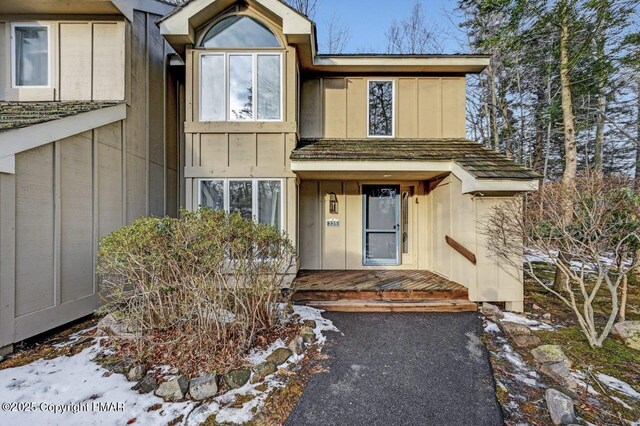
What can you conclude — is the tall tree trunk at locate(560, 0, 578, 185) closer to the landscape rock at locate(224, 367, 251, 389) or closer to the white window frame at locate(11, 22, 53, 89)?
the landscape rock at locate(224, 367, 251, 389)

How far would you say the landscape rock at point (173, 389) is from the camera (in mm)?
2941

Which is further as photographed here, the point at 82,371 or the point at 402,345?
the point at 402,345

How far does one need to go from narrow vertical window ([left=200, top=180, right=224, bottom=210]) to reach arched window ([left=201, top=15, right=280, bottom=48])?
2.89 m

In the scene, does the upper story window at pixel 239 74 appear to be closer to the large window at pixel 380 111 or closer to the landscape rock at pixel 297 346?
the large window at pixel 380 111

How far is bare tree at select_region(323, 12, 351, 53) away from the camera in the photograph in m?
14.7

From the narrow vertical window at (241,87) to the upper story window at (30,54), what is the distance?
3512mm

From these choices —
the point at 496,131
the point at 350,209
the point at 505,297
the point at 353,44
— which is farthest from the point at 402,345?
the point at 353,44

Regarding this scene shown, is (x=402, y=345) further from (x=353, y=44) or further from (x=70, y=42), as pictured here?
(x=353, y=44)

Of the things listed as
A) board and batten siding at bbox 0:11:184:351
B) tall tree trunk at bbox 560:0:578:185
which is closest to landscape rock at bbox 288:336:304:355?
board and batten siding at bbox 0:11:184:351

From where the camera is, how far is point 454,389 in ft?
10.4

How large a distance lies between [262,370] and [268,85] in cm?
529

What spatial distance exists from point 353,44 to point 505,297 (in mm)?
14721

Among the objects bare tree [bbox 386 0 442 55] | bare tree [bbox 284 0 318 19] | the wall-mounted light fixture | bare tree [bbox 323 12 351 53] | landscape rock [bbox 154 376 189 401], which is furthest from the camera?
bare tree [bbox 386 0 442 55]

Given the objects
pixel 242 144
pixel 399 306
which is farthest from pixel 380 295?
pixel 242 144
